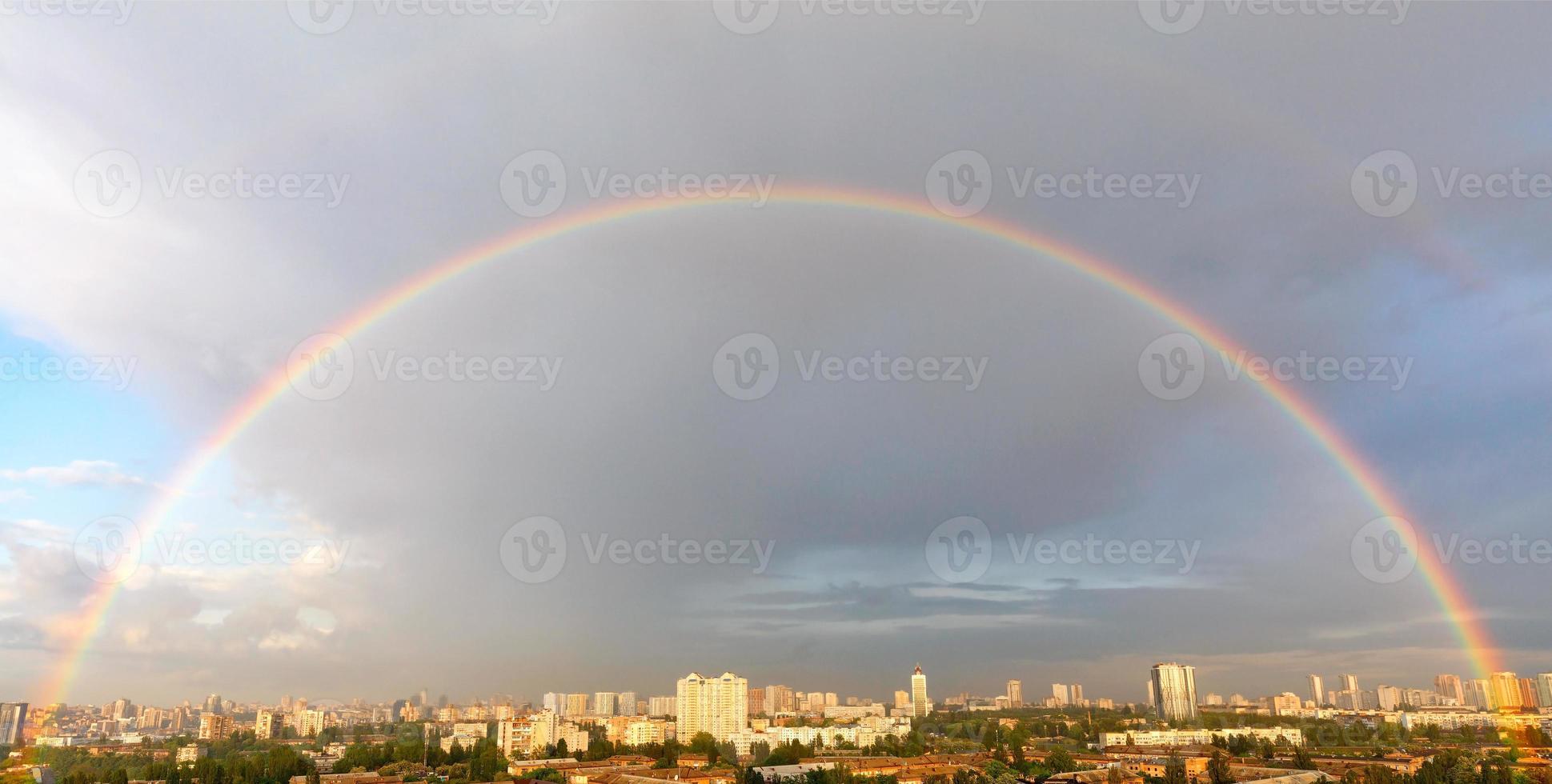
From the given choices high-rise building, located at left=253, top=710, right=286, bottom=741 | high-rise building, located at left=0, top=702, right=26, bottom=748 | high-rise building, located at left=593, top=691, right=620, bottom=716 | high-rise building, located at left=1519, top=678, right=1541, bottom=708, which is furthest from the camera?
high-rise building, located at left=593, top=691, right=620, bottom=716

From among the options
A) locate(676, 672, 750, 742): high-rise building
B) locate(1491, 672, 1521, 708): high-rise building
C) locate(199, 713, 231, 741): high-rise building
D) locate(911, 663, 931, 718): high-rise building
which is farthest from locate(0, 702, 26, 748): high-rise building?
locate(1491, 672, 1521, 708): high-rise building

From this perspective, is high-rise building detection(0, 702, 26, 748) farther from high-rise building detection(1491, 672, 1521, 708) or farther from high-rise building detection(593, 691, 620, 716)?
high-rise building detection(1491, 672, 1521, 708)

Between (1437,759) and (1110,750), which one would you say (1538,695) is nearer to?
(1110,750)

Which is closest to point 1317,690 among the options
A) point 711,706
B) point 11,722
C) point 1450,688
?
point 1450,688

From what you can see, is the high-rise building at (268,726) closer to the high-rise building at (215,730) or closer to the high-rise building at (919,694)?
the high-rise building at (215,730)

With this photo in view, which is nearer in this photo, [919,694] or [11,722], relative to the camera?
[11,722]

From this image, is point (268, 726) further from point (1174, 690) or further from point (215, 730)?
point (1174, 690)
